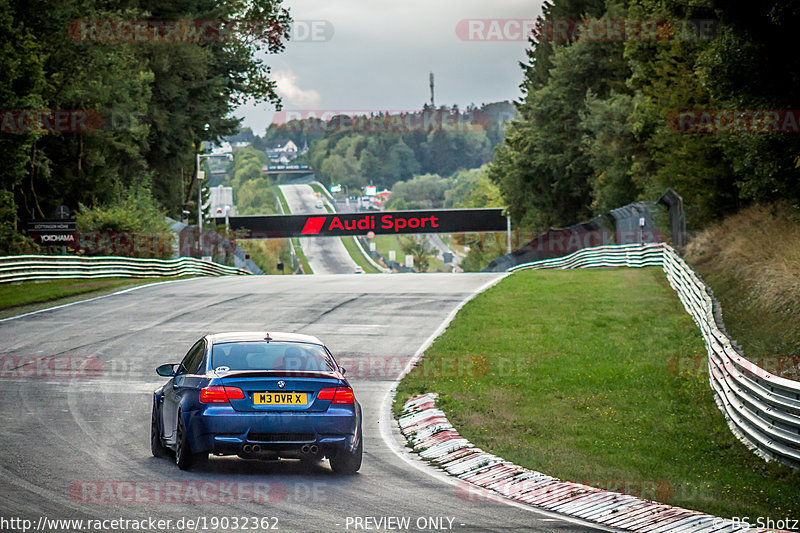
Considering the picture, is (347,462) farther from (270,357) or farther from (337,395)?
(270,357)

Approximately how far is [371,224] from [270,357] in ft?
239

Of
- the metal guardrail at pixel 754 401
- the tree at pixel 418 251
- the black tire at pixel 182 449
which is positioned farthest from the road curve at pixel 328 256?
the black tire at pixel 182 449

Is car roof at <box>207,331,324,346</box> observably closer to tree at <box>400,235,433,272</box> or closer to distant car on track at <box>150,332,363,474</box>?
distant car on track at <box>150,332,363,474</box>

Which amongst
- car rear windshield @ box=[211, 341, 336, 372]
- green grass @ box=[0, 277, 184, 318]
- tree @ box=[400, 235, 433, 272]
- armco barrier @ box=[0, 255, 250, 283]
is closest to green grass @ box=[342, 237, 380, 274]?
tree @ box=[400, 235, 433, 272]

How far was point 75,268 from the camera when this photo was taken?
3822 centimetres

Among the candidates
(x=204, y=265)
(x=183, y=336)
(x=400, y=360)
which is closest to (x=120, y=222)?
(x=204, y=265)

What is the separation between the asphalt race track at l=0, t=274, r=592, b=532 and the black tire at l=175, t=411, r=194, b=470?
0.11m

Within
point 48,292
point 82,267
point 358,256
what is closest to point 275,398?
point 48,292

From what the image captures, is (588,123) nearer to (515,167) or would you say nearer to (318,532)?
(515,167)

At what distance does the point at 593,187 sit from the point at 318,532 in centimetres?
5972

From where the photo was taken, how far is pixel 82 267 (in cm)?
3866

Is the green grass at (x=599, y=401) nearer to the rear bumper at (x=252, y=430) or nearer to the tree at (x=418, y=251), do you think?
the rear bumper at (x=252, y=430)

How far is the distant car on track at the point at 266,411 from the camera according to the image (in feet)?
31.7

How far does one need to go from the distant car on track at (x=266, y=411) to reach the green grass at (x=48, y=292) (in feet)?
57.9
